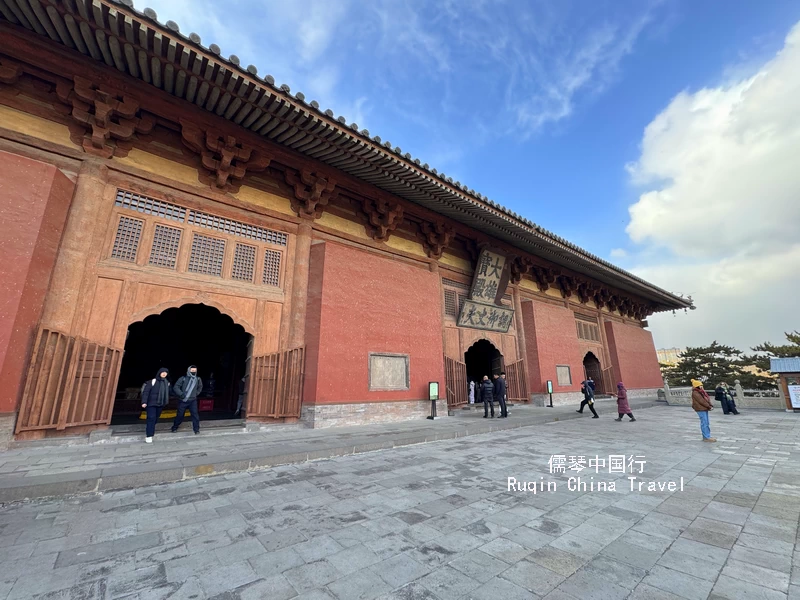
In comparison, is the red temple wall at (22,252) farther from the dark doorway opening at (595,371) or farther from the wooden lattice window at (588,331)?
the dark doorway opening at (595,371)

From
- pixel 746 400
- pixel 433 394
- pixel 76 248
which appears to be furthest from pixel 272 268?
pixel 746 400

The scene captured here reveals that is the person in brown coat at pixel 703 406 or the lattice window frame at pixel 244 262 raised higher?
the lattice window frame at pixel 244 262

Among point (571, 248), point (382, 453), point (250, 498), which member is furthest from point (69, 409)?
point (571, 248)

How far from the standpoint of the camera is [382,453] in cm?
552

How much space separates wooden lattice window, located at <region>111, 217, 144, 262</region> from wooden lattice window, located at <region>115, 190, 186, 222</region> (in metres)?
0.27

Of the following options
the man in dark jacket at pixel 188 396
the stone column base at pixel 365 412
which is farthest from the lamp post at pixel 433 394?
the man in dark jacket at pixel 188 396

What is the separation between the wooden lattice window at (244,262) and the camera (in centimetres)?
720

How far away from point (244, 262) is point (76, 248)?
102 inches

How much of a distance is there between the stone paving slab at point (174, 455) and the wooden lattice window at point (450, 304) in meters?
4.27

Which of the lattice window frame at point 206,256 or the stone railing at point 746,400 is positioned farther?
the stone railing at point 746,400

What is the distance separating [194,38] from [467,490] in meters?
7.06

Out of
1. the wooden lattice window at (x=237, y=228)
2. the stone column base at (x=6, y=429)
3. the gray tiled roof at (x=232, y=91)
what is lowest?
the stone column base at (x=6, y=429)

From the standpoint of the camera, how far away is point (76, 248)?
562 centimetres

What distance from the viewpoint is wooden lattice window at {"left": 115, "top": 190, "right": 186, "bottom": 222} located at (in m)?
6.32
